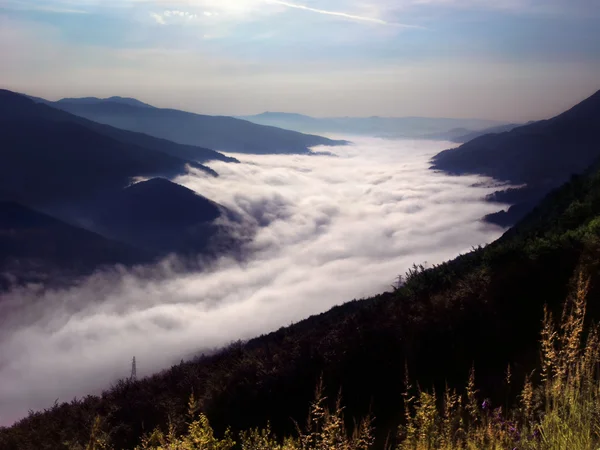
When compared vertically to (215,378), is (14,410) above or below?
below

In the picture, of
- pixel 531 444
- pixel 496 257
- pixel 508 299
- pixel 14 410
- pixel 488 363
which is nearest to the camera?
pixel 531 444

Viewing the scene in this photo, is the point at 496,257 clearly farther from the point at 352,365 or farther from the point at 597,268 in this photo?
the point at 352,365

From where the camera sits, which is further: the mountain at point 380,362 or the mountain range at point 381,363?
the mountain at point 380,362

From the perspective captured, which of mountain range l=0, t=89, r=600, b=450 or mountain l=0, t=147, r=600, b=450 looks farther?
mountain l=0, t=147, r=600, b=450

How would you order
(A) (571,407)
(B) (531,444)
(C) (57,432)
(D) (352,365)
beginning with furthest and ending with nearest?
(C) (57,432), (D) (352,365), (A) (571,407), (B) (531,444)

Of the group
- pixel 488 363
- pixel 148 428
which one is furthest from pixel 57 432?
pixel 488 363

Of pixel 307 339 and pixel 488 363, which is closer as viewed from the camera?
pixel 488 363

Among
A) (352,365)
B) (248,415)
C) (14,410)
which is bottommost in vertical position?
(14,410)
